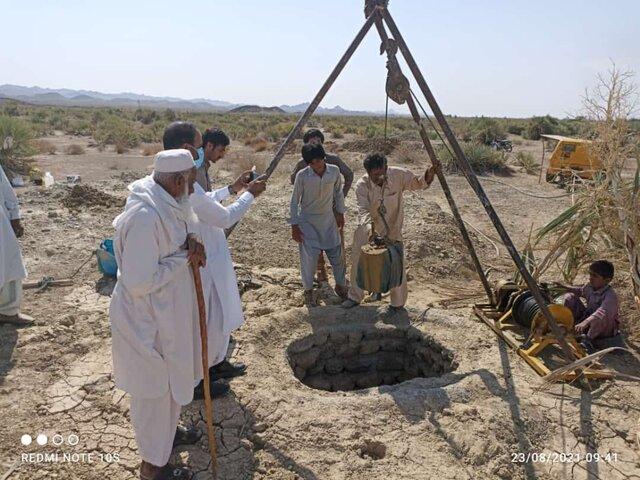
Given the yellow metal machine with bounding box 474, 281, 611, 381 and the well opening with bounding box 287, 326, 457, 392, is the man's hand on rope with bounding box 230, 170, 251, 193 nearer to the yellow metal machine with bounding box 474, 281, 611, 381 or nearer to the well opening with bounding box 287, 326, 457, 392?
the well opening with bounding box 287, 326, 457, 392

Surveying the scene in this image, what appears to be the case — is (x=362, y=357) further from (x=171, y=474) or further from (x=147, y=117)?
(x=147, y=117)

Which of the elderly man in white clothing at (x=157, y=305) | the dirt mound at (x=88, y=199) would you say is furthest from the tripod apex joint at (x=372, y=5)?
the dirt mound at (x=88, y=199)

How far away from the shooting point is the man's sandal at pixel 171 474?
2.68m

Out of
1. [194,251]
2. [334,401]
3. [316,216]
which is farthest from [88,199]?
[194,251]

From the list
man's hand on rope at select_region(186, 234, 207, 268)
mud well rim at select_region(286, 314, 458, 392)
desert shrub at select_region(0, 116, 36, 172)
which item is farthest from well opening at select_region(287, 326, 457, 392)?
desert shrub at select_region(0, 116, 36, 172)

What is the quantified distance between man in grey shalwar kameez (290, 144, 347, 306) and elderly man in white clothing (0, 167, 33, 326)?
8.15 ft

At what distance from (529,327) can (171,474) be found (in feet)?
10.4

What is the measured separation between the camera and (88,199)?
910 centimetres

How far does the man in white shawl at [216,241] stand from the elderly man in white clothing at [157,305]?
27 centimetres

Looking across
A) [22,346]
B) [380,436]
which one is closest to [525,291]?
[380,436]

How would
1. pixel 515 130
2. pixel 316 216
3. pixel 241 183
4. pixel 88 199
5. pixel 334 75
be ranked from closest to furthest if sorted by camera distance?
pixel 241 183 → pixel 334 75 → pixel 316 216 → pixel 88 199 → pixel 515 130

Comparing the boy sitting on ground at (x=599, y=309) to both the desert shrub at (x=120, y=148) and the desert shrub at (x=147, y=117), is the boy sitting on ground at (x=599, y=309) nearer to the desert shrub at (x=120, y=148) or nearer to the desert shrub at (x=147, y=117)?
the desert shrub at (x=120, y=148)

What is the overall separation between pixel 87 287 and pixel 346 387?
3053mm

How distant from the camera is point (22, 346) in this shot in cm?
423
